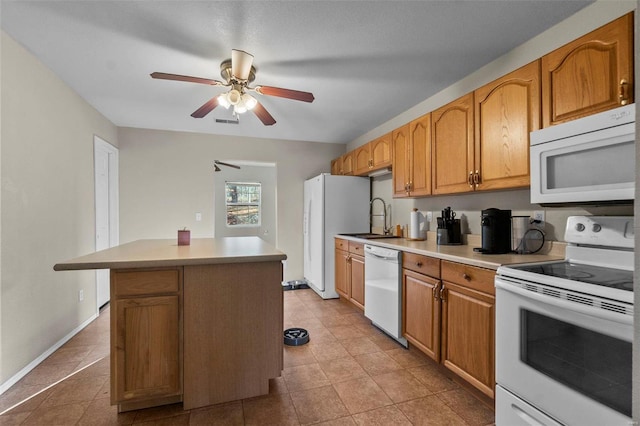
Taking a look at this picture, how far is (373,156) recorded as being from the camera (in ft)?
12.1

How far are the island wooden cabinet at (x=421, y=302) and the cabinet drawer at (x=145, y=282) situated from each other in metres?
1.68

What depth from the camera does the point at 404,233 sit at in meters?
3.55

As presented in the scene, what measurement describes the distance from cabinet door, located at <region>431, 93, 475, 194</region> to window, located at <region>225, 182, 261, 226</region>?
4.79 meters

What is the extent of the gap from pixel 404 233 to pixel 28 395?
340 cm

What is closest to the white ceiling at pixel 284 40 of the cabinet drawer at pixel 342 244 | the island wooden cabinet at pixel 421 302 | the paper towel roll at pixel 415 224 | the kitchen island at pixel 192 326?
the paper towel roll at pixel 415 224

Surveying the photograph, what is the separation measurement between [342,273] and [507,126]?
2433mm

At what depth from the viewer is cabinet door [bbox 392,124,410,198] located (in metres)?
3.02

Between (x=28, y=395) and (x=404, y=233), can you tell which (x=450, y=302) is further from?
(x=28, y=395)

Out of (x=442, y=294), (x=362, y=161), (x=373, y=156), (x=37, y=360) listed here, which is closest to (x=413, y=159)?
(x=373, y=156)

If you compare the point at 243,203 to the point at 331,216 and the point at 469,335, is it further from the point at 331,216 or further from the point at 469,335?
the point at 469,335

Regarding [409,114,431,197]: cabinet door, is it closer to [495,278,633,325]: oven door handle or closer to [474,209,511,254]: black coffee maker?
[474,209,511,254]: black coffee maker

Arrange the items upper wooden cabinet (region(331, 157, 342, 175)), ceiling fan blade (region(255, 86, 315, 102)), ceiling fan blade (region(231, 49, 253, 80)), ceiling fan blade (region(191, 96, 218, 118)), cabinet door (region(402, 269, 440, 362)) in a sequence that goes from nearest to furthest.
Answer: ceiling fan blade (region(231, 49, 253, 80)), cabinet door (region(402, 269, 440, 362)), ceiling fan blade (region(255, 86, 315, 102)), ceiling fan blade (region(191, 96, 218, 118)), upper wooden cabinet (region(331, 157, 342, 175))

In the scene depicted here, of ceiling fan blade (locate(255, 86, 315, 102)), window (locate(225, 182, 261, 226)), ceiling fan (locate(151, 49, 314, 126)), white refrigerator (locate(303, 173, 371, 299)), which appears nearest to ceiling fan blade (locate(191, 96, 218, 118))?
ceiling fan (locate(151, 49, 314, 126))

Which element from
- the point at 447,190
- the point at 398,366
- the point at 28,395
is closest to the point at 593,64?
the point at 447,190
